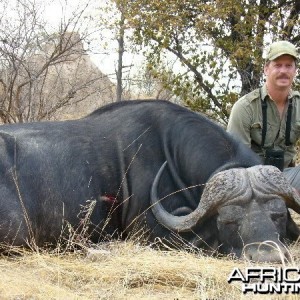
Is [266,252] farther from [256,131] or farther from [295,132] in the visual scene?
[295,132]

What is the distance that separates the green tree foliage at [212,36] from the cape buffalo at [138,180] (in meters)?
4.42

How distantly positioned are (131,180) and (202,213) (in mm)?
745

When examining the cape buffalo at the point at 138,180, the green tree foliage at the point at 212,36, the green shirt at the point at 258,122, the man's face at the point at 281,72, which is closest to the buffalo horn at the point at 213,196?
the cape buffalo at the point at 138,180

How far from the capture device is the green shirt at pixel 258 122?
19.1ft

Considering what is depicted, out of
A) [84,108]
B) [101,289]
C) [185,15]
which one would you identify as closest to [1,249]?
[101,289]

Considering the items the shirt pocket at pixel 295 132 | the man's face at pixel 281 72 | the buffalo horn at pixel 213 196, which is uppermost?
the man's face at pixel 281 72

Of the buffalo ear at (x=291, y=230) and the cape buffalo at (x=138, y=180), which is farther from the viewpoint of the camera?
the buffalo ear at (x=291, y=230)

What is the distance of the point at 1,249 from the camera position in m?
4.57

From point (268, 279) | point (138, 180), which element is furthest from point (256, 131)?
point (268, 279)

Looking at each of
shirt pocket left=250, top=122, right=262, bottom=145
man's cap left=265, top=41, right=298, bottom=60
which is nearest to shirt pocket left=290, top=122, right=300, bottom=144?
shirt pocket left=250, top=122, right=262, bottom=145

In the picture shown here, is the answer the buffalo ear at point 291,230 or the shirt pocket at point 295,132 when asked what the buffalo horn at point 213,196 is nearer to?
the buffalo ear at point 291,230

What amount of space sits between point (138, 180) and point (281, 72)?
1789 mm

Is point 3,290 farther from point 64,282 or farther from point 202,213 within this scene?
point 202,213

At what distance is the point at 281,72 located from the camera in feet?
19.0
